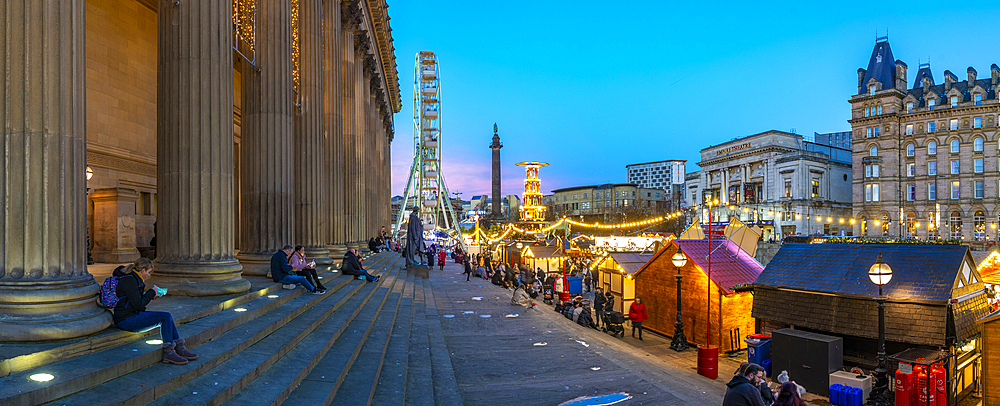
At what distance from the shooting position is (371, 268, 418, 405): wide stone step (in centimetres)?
707

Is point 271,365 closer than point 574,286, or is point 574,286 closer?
point 271,365

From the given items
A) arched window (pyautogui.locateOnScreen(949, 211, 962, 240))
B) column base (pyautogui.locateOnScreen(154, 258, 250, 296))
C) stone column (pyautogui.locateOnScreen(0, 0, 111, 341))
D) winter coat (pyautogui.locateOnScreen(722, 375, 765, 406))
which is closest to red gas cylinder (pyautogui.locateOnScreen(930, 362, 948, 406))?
winter coat (pyautogui.locateOnScreen(722, 375, 765, 406))

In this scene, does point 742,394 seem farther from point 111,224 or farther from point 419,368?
point 111,224

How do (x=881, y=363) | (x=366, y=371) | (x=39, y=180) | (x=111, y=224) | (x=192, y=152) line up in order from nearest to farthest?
(x=39, y=180) → (x=366, y=371) → (x=192, y=152) → (x=881, y=363) → (x=111, y=224)

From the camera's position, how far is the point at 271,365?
6332mm

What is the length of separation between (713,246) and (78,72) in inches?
631

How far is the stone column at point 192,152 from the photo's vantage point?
8.32 meters

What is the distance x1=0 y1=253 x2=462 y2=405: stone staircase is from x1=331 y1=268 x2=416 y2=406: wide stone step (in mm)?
14

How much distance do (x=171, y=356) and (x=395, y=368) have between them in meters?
3.88

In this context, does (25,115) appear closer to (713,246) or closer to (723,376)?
(723,376)

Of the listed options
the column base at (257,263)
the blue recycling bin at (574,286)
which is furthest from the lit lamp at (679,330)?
the blue recycling bin at (574,286)

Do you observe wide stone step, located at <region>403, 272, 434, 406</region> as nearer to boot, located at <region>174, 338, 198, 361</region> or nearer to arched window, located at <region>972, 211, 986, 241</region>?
boot, located at <region>174, 338, 198, 361</region>

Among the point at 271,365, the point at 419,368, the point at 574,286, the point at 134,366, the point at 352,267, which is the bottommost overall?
the point at 574,286

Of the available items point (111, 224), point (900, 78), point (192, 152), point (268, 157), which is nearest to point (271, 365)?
point (192, 152)
